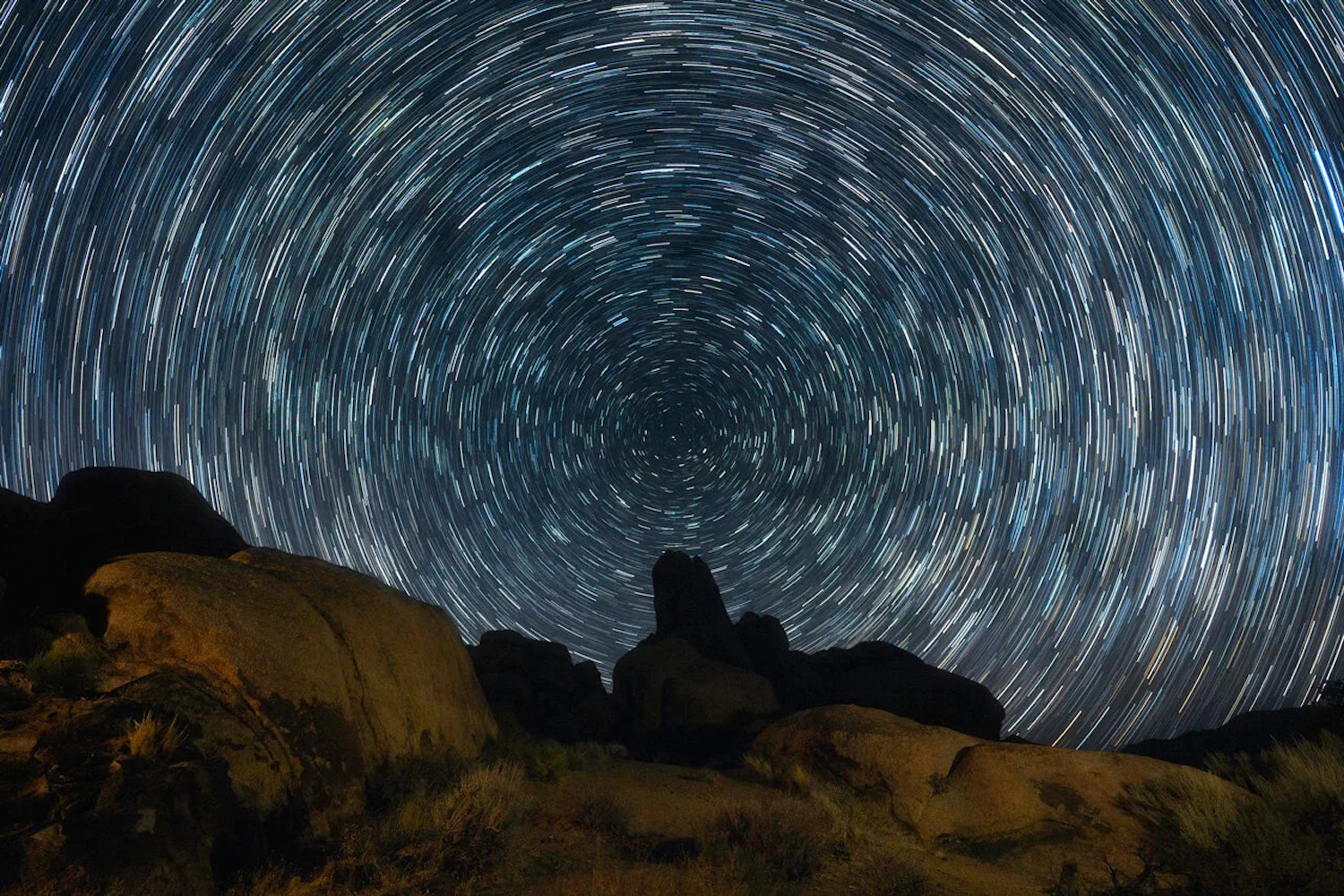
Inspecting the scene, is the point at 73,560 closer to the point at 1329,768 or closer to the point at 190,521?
the point at 190,521

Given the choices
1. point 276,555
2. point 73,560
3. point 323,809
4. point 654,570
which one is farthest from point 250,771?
point 654,570

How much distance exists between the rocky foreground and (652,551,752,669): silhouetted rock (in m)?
23.1

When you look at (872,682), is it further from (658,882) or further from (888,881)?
(658,882)

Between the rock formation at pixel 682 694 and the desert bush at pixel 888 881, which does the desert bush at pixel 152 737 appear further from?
the rock formation at pixel 682 694

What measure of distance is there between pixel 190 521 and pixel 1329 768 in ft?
80.6

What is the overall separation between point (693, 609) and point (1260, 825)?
3395cm

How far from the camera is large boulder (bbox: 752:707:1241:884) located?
35.3 feet

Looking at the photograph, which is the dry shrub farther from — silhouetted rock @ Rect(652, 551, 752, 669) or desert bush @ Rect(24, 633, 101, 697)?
silhouetted rock @ Rect(652, 551, 752, 669)

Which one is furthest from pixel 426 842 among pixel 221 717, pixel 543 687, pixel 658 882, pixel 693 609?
pixel 693 609

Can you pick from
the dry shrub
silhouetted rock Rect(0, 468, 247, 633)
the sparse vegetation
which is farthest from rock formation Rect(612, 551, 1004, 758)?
the dry shrub

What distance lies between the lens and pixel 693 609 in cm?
4247

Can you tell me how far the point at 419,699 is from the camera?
11906 mm

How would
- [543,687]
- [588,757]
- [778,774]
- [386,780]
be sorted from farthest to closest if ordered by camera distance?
[543,687] → [588,757] → [778,774] → [386,780]

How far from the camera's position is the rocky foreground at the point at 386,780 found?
6926 mm
